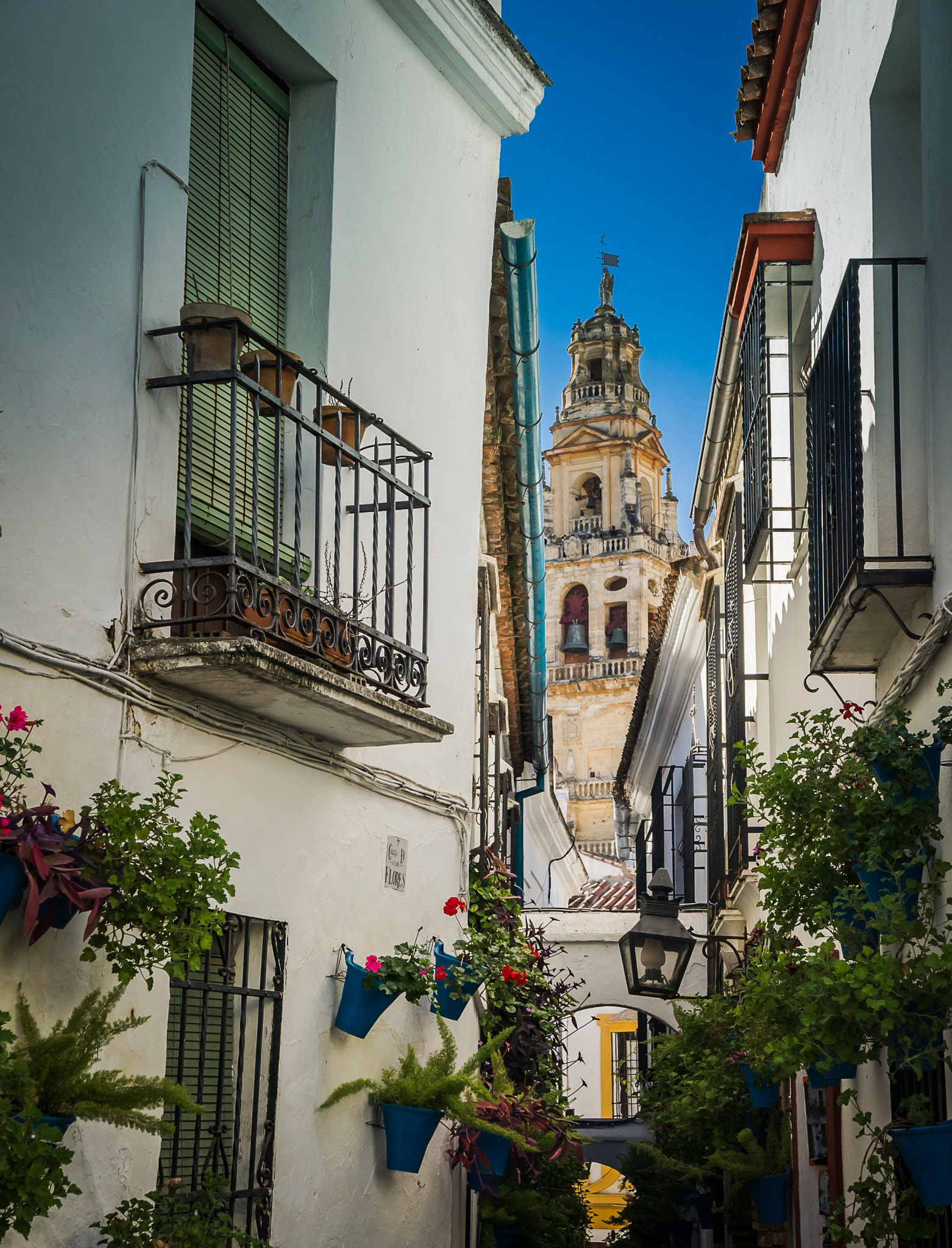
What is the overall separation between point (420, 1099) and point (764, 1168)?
3.48 m

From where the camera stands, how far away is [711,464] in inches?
512

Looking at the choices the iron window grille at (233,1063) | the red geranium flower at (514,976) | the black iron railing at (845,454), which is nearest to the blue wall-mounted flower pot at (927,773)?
the black iron railing at (845,454)

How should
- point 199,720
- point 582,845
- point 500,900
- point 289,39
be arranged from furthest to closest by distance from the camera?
point 582,845, point 500,900, point 289,39, point 199,720

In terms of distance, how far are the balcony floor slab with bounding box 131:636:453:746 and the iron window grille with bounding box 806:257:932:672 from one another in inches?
69.8

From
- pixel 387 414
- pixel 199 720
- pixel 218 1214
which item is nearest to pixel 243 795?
pixel 199 720

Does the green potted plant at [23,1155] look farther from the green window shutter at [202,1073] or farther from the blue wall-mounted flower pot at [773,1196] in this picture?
the blue wall-mounted flower pot at [773,1196]

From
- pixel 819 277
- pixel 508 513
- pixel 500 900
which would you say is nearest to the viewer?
pixel 819 277

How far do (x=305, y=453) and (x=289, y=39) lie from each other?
6.06ft

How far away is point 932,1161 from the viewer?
A: 425 centimetres

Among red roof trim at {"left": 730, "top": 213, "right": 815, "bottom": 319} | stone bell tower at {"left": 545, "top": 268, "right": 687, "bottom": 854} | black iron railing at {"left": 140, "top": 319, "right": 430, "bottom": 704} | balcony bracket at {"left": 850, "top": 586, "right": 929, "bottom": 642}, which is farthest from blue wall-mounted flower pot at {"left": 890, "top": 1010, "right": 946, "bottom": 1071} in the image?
stone bell tower at {"left": 545, "top": 268, "right": 687, "bottom": 854}

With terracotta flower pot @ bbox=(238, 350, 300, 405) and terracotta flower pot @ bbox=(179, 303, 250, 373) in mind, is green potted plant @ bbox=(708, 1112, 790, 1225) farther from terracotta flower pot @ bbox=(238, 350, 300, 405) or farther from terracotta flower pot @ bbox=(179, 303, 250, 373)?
terracotta flower pot @ bbox=(179, 303, 250, 373)

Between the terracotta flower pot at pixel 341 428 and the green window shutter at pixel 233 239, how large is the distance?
0.24 m

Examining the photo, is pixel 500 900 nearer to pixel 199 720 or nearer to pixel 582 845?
pixel 199 720

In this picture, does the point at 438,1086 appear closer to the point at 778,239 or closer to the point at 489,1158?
the point at 489,1158
